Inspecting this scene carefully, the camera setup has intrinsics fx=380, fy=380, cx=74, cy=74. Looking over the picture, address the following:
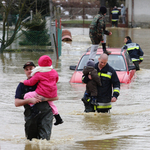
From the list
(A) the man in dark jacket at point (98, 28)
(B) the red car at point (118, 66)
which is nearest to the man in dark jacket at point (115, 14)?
(B) the red car at point (118, 66)

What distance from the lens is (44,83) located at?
552 cm

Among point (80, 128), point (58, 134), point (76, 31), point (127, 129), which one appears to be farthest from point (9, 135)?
point (76, 31)

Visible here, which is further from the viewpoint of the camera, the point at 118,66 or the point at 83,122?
the point at 118,66

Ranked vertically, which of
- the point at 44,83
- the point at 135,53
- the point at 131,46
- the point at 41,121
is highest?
the point at 44,83

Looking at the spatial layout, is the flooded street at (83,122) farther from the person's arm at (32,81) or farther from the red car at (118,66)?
the person's arm at (32,81)

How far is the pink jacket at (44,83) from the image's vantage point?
5477mm

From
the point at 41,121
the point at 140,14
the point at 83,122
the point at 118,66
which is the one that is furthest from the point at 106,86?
the point at 140,14

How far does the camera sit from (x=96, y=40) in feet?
36.4

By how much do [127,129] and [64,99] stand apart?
3.19m

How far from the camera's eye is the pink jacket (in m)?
5.48

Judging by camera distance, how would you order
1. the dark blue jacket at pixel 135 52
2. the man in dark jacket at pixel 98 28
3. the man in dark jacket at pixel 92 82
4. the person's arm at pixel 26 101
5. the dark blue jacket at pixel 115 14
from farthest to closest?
the dark blue jacket at pixel 115 14
the dark blue jacket at pixel 135 52
the man in dark jacket at pixel 98 28
the man in dark jacket at pixel 92 82
the person's arm at pixel 26 101

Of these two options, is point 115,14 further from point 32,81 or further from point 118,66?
point 32,81

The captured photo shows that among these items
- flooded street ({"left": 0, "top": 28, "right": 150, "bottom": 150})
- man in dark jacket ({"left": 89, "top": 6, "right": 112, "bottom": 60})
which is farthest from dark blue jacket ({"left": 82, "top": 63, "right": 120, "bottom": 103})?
man in dark jacket ({"left": 89, "top": 6, "right": 112, "bottom": 60})

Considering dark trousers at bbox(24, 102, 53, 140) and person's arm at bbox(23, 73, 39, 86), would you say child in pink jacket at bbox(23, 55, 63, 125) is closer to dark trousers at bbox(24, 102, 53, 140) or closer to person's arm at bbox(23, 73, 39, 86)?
person's arm at bbox(23, 73, 39, 86)
